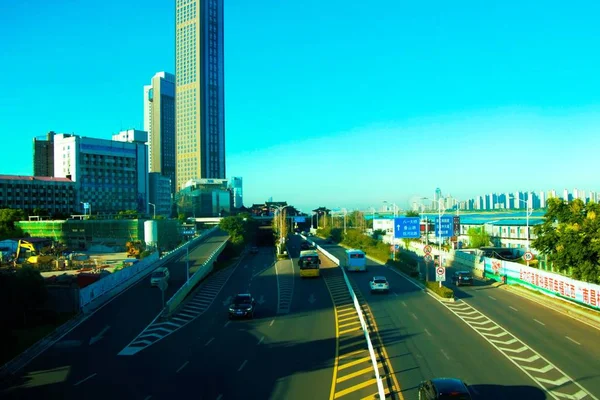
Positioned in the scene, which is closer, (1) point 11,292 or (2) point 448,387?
(2) point 448,387

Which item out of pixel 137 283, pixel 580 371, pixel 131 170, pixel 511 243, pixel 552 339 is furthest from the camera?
pixel 131 170

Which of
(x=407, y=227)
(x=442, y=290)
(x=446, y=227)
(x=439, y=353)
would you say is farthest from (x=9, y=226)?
(x=439, y=353)

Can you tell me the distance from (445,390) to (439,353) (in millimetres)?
8401

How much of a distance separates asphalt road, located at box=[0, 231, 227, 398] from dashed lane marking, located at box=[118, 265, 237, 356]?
665 millimetres

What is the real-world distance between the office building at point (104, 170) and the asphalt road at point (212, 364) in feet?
496

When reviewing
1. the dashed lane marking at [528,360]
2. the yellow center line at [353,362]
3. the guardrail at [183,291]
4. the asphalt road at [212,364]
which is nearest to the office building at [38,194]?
the guardrail at [183,291]

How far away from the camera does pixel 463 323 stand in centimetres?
3078

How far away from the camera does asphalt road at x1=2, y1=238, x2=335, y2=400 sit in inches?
750

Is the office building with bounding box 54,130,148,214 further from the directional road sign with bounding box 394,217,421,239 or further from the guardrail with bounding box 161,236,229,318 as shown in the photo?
the directional road sign with bounding box 394,217,421,239

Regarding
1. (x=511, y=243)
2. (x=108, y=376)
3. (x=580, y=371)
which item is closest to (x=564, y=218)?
(x=580, y=371)

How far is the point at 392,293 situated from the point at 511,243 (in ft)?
195

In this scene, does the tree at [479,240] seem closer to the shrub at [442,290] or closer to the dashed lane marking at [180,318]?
the shrub at [442,290]

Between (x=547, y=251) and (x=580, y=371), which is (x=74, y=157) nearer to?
(x=547, y=251)

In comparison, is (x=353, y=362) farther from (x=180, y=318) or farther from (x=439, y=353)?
(x=180, y=318)
